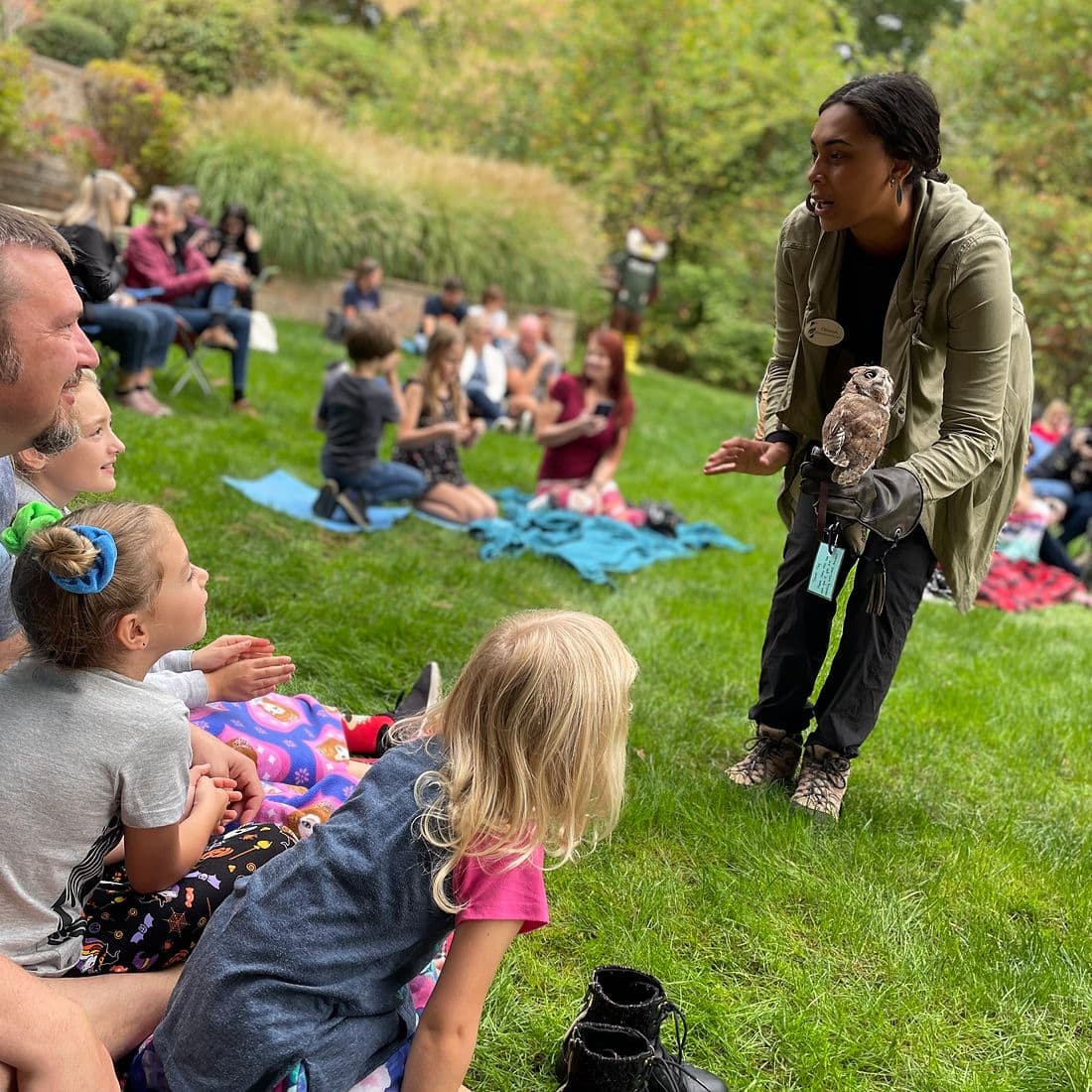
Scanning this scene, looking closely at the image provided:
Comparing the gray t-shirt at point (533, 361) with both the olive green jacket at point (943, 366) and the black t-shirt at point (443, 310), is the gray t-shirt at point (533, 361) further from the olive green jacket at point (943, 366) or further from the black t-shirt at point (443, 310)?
the olive green jacket at point (943, 366)

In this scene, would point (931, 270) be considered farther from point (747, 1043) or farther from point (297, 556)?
point (297, 556)

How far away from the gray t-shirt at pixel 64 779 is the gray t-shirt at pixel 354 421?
4.17 meters

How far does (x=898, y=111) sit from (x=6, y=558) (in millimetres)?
2130

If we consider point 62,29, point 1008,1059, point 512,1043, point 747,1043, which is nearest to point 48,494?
point 512,1043

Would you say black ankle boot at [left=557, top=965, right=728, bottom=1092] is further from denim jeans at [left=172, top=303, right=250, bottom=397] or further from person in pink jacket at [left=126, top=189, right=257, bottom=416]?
denim jeans at [left=172, top=303, right=250, bottom=397]

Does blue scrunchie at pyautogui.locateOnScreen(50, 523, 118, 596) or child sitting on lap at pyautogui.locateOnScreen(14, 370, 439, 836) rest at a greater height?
blue scrunchie at pyautogui.locateOnScreen(50, 523, 118, 596)

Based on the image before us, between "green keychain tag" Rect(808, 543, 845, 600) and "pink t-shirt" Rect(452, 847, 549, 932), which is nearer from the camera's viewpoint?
"pink t-shirt" Rect(452, 847, 549, 932)

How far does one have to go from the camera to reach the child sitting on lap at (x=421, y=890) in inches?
68.0

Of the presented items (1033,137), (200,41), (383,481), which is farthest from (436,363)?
(1033,137)

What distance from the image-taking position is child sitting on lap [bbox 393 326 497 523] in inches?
249

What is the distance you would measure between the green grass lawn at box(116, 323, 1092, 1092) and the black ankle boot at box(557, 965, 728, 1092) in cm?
21

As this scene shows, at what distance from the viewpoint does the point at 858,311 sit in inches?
113

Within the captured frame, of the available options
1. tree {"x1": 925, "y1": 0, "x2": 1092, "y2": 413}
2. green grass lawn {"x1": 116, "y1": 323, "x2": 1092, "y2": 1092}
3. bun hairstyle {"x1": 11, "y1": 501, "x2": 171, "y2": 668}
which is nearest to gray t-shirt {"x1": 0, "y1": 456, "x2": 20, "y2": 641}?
bun hairstyle {"x1": 11, "y1": 501, "x2": 171, "y2": 668}

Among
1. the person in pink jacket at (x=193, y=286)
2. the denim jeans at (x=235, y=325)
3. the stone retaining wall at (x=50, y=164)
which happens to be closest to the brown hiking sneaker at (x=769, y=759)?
the person in pink jacket at (x=193, y=286)
